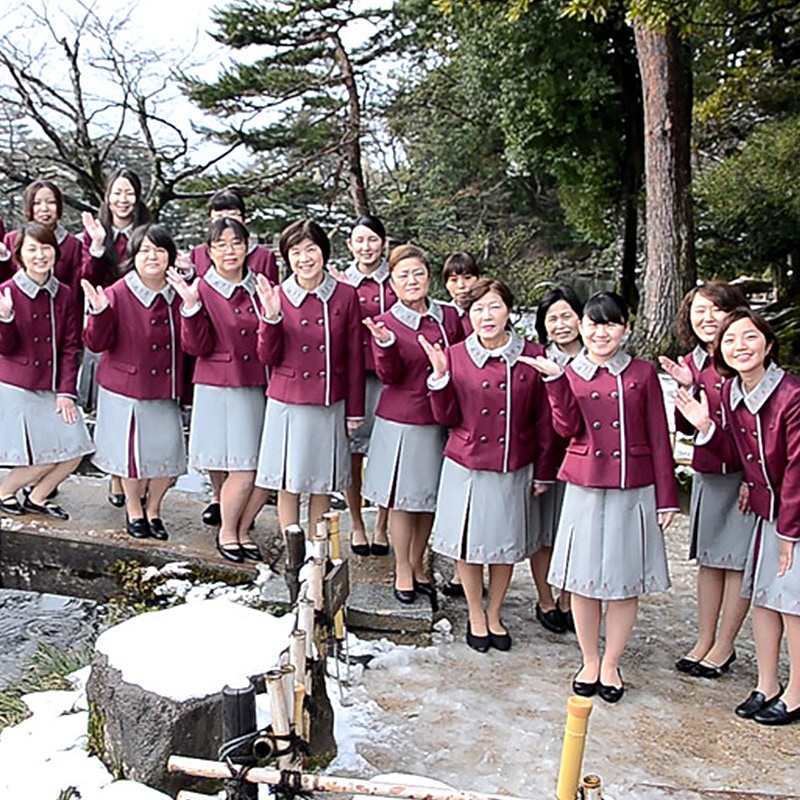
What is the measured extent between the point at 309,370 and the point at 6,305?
1675 mm

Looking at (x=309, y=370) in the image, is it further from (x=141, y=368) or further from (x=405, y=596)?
(x=405, y=596)

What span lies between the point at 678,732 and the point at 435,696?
3.12 ft

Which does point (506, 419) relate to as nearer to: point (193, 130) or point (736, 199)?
point (736, 199)

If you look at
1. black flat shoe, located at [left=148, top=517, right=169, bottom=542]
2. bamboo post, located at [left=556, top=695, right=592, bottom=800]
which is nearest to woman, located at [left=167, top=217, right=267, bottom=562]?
black flat shoe, located at [left=148, top=517, right=169, bottom=542]

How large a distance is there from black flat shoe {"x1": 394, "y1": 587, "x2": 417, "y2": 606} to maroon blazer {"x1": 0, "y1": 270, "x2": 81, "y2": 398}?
2.05m

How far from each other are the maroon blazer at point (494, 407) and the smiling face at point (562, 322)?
13 centimetres

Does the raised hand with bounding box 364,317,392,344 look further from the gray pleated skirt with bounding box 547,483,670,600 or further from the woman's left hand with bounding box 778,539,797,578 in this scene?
the woman's left hand with bounding box 778,539,797,578

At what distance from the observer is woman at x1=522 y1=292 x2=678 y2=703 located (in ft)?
12.2

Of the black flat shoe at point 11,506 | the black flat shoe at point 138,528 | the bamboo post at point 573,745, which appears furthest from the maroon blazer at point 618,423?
the black flat shoe at point 11,506

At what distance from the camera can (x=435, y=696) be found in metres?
3.82

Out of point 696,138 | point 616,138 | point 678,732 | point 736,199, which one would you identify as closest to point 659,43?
point 736,199

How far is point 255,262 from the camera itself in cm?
505

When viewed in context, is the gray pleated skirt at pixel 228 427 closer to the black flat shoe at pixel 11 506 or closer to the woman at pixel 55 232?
the woman at pixel 55 232

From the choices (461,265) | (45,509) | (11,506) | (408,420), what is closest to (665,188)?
(461,265)
